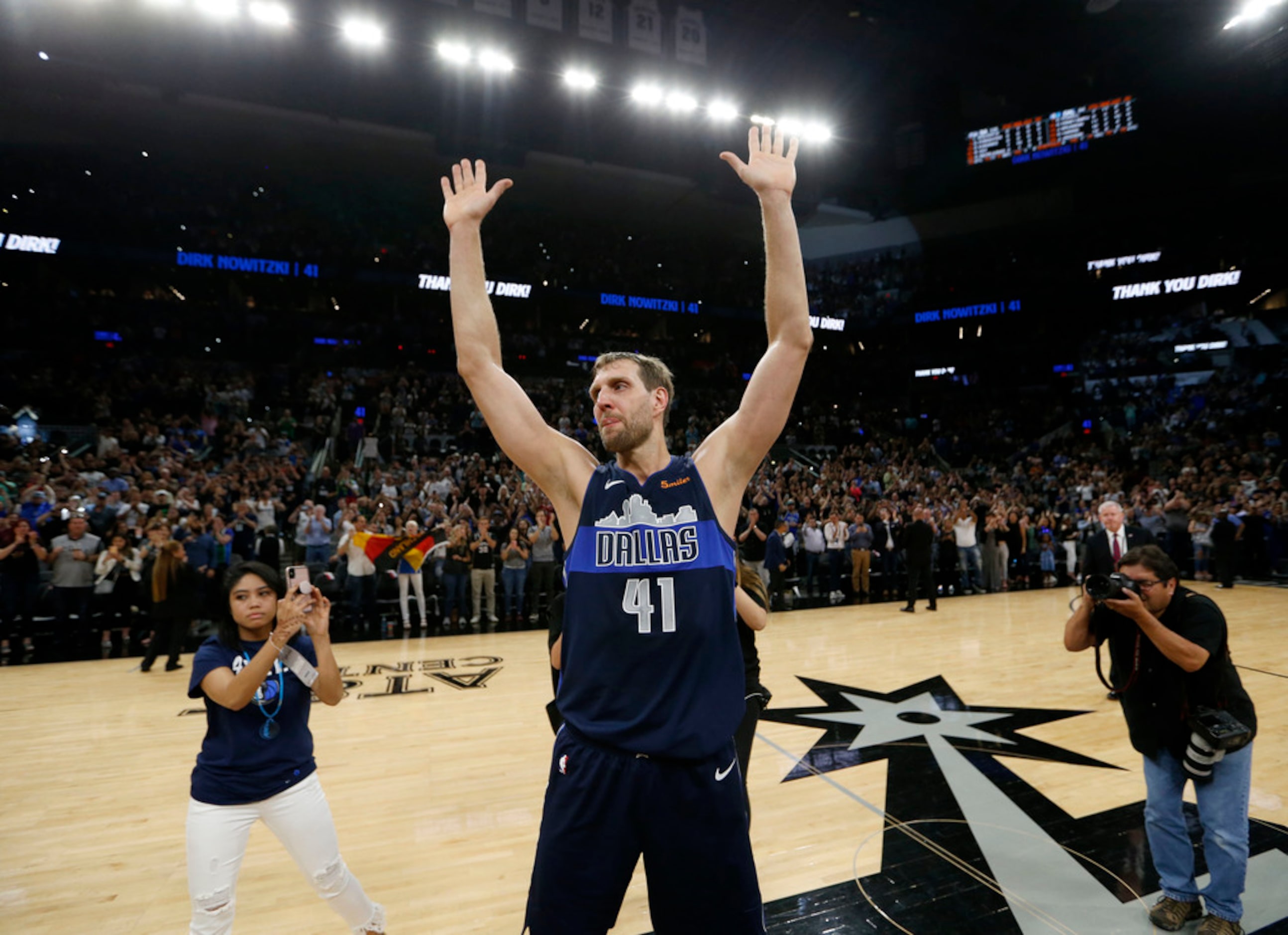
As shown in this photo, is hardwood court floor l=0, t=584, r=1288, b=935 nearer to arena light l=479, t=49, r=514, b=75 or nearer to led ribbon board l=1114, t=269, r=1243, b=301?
arena light l=479, t=49, r=514, b=75

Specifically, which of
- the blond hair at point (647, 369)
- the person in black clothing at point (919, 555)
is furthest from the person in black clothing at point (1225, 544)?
the blond hair at point (647, 369)

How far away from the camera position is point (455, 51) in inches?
620

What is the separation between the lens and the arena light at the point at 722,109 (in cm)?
1823

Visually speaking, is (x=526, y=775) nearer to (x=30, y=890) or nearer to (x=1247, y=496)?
(x=30, y=890)

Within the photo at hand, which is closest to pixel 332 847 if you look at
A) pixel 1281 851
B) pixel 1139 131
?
pixel 1281 851

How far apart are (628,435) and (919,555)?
10806mm

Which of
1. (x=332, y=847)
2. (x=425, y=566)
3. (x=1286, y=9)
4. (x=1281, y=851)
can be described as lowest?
(x=1281, y=851)

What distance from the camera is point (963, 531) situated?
13227mm

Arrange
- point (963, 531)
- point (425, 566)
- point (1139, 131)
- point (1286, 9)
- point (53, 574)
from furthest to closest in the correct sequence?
point (1139, 131)
point (1286, 9)
point (963, 531)
point (425, 566)
point (53, 574)

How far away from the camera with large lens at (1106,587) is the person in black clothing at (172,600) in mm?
8638

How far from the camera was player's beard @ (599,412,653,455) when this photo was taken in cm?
175

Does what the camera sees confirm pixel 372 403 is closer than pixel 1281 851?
No

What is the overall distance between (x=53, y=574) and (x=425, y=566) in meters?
4.73

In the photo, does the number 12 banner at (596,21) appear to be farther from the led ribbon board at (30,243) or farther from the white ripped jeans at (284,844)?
the white ripped jeans at (284,844)
